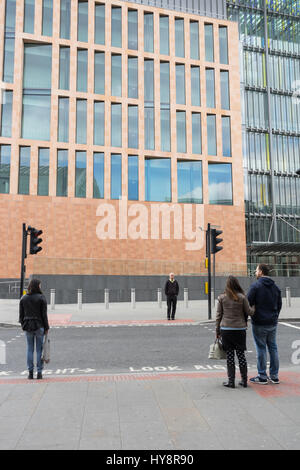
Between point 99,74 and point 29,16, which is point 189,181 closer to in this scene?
point 99,74

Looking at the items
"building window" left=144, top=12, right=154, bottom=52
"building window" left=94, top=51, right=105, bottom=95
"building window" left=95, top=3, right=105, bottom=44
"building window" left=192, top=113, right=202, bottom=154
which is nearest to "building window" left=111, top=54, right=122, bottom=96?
"building window" left=94, top=51, right=105, bottom=95

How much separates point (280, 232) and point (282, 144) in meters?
10.0

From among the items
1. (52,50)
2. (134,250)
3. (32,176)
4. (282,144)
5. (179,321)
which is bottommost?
(179,321)

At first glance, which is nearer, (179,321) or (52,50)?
(179,321)

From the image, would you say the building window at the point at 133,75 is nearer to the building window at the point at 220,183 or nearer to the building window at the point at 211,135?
the building window at the point at 211,135

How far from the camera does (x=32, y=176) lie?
3300cm

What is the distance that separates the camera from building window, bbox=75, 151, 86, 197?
1334 inches

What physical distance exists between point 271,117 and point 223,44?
33.0 ft

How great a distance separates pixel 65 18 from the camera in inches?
1384

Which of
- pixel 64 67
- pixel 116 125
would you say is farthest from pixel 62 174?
pixel 64 67

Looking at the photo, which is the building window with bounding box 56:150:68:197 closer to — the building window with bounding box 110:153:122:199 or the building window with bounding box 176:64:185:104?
the building window with bounding box 110:153:122:199

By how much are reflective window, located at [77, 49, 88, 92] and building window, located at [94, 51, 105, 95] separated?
88 centimetres
